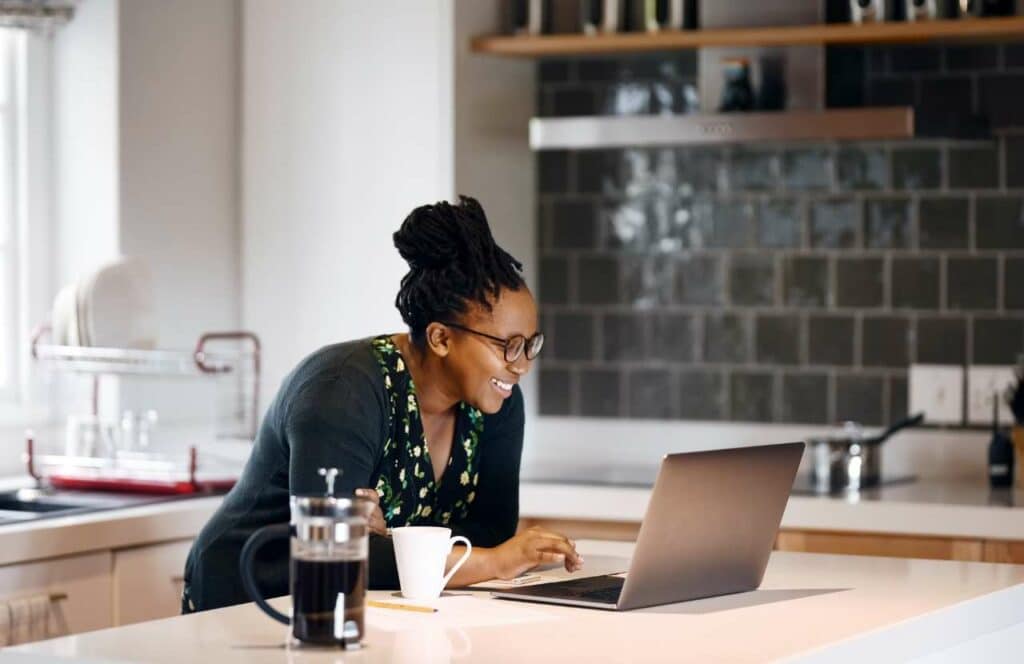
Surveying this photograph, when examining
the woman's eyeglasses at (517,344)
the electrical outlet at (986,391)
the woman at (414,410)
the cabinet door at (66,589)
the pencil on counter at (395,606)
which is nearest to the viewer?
the pencil on counter at (395,606)

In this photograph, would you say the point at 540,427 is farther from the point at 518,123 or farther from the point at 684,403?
the point at 518,123

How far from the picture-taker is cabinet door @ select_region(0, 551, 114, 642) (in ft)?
10.8

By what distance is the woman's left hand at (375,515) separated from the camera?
95.4 inches

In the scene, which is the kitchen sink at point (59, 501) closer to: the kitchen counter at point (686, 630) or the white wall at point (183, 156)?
the white wall at point (183, 156)

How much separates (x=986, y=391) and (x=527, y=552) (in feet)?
7.26

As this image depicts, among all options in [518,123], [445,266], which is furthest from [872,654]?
[518,123]

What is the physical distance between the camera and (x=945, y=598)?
7.96ft

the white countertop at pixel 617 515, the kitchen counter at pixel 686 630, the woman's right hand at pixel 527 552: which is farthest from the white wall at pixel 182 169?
the kitchen counter at pixel 686 630

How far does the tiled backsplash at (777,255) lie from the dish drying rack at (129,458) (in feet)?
3.69

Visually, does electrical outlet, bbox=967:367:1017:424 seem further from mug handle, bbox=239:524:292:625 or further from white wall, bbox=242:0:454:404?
mug handle, bbox=239:524:292:625

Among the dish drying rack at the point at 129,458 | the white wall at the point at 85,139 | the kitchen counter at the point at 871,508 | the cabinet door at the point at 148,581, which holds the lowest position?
the cabinet door at the point at 148,581

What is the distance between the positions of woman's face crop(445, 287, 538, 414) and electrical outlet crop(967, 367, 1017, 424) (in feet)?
6.73

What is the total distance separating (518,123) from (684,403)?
88 centimetres

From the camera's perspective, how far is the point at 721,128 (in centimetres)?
424
